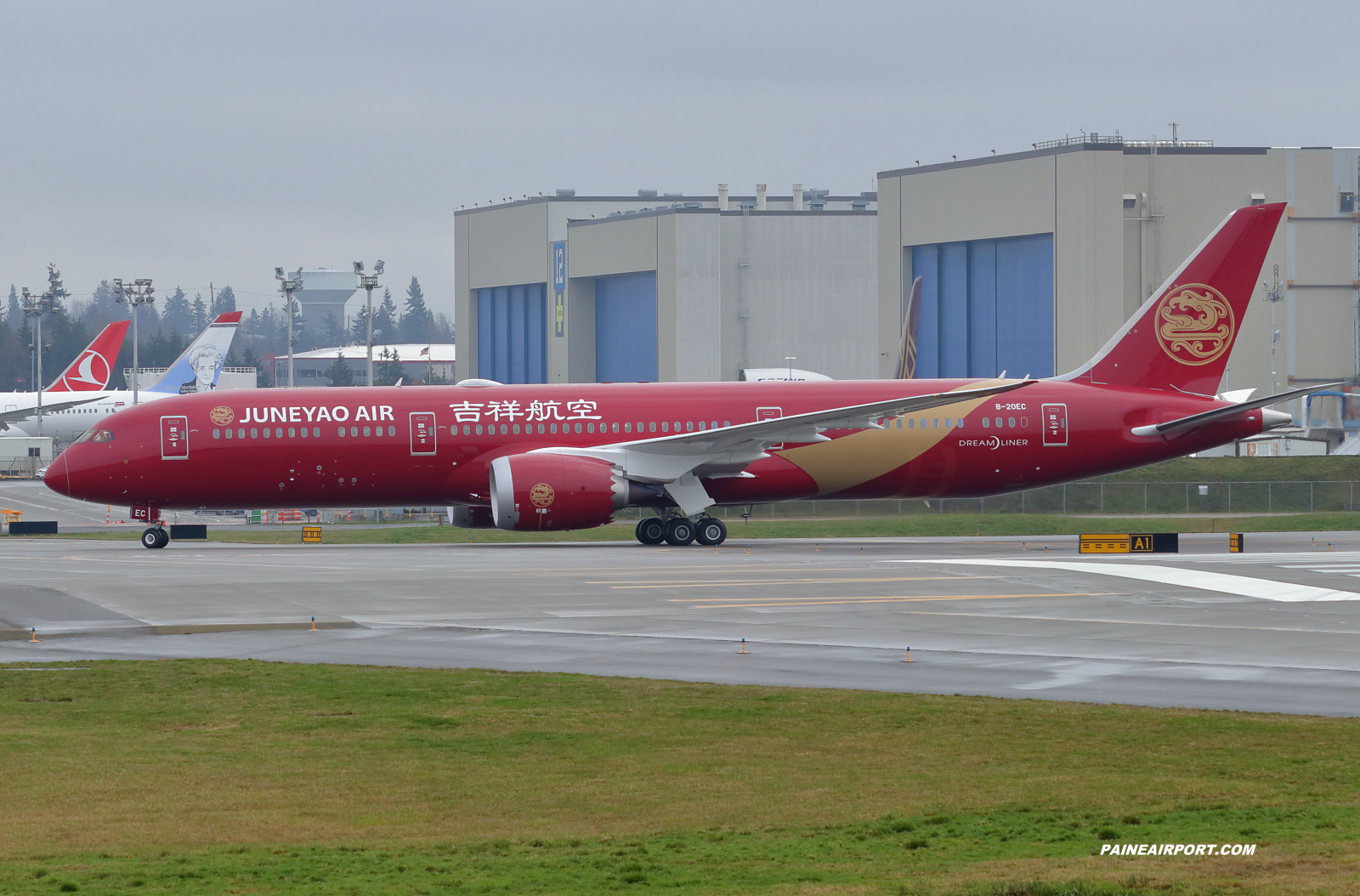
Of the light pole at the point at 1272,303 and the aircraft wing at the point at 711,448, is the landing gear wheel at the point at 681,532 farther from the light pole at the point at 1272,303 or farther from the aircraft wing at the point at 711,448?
the light pole at the point at 1272,303

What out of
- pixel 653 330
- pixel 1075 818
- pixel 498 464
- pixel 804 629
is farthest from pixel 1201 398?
pixel 653 330

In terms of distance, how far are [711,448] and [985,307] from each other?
62623mm

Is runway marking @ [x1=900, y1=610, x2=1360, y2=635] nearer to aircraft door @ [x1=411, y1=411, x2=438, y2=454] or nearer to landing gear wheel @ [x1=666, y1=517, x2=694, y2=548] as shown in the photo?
landing gear wheel @ [x1=666, y1=517, x2=694, y2=548]

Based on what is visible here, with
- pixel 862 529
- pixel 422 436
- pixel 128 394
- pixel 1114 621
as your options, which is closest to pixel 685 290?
pixel 128 394

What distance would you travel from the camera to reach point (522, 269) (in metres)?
131

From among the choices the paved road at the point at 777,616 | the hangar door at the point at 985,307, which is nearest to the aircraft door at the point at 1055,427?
the paved road at the point at 777,616

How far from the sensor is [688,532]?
141 feet

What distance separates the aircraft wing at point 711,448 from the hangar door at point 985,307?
2189 inches

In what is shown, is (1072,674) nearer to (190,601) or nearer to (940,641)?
(940,641)

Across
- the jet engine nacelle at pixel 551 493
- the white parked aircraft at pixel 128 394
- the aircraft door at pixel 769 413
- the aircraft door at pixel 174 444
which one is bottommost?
the jet engine nacelle at pixel 551 493

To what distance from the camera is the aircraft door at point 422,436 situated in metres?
42.3

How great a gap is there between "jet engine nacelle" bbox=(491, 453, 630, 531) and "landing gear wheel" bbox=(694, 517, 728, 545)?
10.3 feet

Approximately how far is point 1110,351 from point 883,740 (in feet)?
105

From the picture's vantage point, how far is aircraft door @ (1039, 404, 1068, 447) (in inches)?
1721
